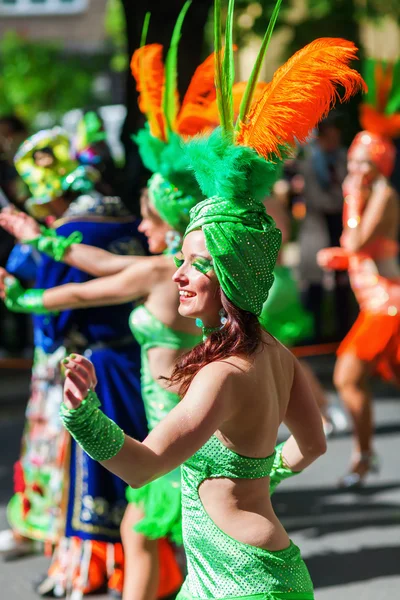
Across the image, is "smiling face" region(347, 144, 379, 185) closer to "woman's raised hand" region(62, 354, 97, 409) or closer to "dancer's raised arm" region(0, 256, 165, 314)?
"dancer's raised arm" region(0, 256, 165, 314)

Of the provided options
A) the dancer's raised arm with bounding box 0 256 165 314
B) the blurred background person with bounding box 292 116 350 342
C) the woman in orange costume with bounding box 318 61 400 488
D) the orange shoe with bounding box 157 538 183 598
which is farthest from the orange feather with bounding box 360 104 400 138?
the blurred background person with bounding box 292 116 350 342

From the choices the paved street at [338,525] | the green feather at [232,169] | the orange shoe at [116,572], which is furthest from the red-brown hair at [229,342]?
the paved street at [338,525]

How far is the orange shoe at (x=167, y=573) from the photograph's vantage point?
4.09m

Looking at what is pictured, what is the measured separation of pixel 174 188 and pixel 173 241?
0.65ft

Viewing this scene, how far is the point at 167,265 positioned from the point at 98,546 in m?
1.36

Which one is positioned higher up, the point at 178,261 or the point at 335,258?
the point at 178,261

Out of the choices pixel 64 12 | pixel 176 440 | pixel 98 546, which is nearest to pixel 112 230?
pixel 98 546

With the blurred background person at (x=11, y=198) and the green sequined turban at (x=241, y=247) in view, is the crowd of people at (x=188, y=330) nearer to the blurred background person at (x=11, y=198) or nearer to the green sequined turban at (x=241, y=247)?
the green sequined turban at (x=241, y=247)

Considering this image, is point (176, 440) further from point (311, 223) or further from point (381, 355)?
point (311, 223)

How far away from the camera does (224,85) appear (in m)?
2.54

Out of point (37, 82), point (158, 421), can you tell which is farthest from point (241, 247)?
point (37, 82)

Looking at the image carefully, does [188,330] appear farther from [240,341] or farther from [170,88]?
[240,341]

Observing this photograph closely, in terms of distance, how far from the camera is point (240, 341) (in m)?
2.44

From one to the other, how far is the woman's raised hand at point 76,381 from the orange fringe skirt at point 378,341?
12.1ft
